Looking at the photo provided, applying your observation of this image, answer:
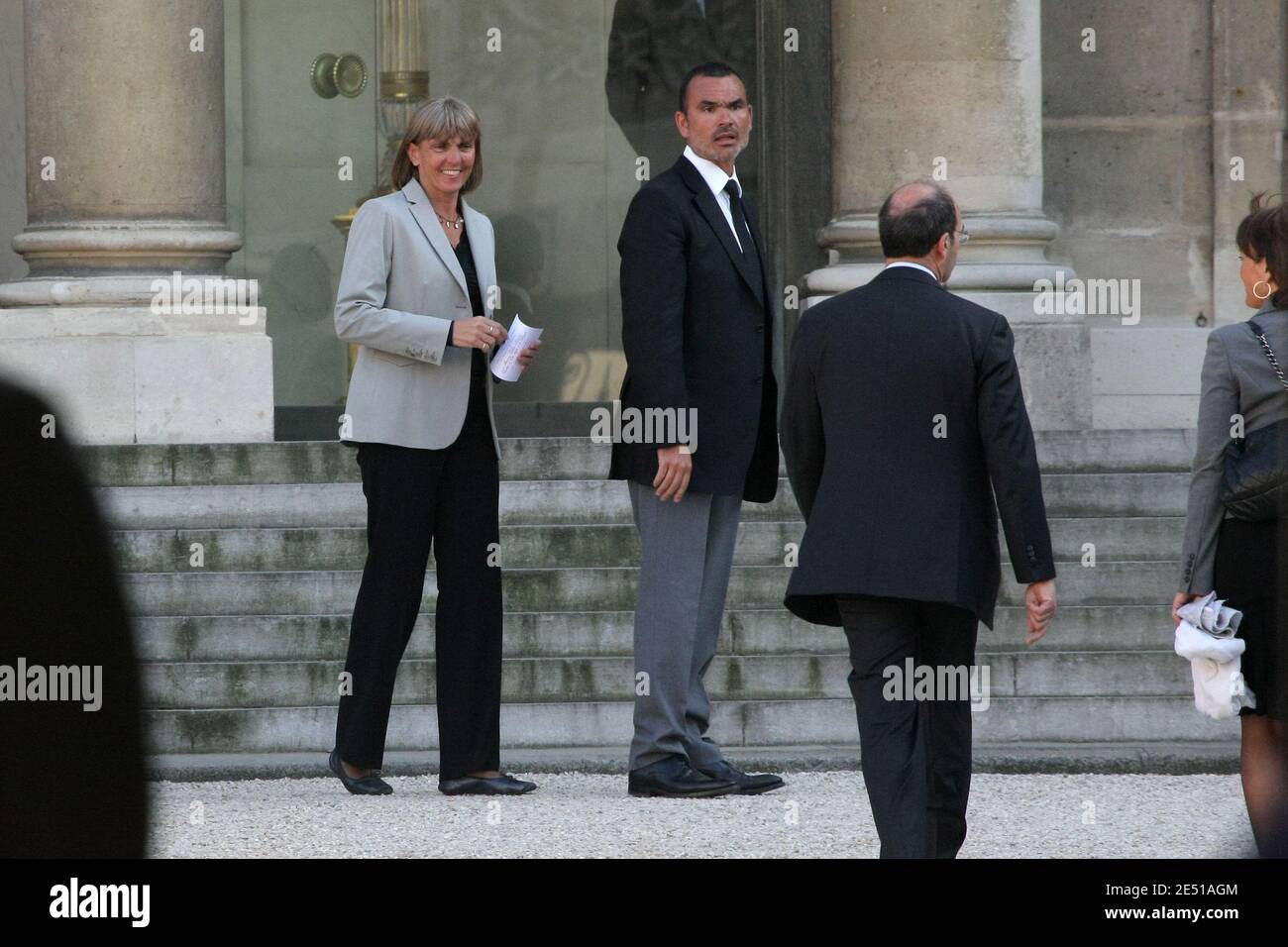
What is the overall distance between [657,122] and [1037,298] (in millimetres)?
4025

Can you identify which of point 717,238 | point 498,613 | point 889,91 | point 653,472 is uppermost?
point 889,91

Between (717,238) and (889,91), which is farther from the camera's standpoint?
(889,91)

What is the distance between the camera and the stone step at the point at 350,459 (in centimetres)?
885

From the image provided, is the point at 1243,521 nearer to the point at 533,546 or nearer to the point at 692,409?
the point at 692,409

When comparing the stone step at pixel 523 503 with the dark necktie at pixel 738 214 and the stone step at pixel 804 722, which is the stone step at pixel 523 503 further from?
the dark necktie at pixel 738 214

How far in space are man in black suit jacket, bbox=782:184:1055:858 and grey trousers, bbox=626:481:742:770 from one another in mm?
1359

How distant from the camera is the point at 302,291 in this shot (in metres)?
13.2

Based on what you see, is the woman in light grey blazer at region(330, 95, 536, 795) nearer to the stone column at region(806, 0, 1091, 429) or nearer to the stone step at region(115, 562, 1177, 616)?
the stone step at region(115, 562, 1177, 616)

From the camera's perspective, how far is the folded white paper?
5969mm

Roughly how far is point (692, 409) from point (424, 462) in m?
0.80

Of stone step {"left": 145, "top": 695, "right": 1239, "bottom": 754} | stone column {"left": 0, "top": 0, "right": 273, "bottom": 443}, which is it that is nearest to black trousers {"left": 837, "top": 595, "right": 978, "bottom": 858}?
stone step {"left": 145, "top": 695, "right": 1239, "bottom": 754}

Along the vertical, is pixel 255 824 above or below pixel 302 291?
below
